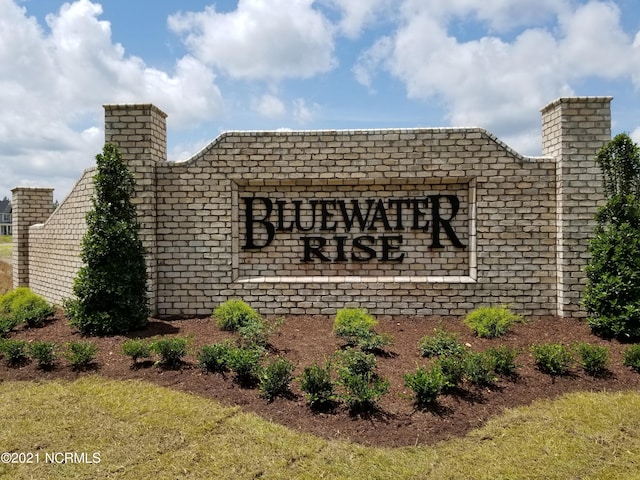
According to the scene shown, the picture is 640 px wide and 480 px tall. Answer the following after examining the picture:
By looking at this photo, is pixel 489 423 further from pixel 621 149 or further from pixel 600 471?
pixel 621 149

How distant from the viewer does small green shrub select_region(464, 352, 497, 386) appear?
5047 millimetres

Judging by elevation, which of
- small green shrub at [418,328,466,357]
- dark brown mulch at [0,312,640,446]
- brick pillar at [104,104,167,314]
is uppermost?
brick pillar at [104,104,167,314]

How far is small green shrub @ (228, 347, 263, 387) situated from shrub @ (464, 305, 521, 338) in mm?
3649

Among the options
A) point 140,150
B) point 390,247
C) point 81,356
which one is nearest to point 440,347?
point 390,247

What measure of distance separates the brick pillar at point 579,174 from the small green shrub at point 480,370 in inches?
134

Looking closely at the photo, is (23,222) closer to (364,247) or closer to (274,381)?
(364,247)

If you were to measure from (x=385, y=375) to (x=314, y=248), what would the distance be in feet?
10.6

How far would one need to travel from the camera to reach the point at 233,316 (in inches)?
280

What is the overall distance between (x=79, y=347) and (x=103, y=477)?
2.52m

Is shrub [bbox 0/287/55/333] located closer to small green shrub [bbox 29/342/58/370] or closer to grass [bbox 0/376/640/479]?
small green shrub [bbox 29/342/58/370]

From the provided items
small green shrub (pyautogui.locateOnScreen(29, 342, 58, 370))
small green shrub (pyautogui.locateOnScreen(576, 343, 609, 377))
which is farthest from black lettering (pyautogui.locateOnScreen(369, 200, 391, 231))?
small green shrub (pyautogui.locateOnScreen(29, 342, 58, 370))

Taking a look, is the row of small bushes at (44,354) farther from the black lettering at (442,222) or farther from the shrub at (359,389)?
the black lettering at (442,222)

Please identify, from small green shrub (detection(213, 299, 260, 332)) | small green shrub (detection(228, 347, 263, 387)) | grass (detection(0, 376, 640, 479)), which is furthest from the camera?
small green shrub (detection(213, 299, 260, 332))

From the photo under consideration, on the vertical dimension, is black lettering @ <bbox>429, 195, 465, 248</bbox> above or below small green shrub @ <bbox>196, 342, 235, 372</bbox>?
above
